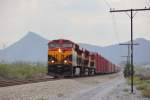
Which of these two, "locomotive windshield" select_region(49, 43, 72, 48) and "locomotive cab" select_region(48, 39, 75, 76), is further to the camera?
"locomotive windshield" select_region(49, 43, 72, 48)

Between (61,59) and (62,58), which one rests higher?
(62,58)

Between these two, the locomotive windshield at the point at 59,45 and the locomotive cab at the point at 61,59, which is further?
the locomotive windshield at the point at 59,45

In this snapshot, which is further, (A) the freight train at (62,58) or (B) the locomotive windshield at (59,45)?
(B) the locomotive windshield at (59,45)

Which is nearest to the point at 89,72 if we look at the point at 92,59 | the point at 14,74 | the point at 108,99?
the point at 92,59

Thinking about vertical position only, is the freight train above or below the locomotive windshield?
below

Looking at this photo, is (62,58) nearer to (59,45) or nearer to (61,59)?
(61,59)

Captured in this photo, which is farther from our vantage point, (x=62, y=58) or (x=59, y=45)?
(x=59, y=45)

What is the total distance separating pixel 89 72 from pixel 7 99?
145 feet

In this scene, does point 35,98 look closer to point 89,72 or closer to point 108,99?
point 108,99

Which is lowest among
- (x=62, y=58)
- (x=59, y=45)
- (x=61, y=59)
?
(x=61, y=59)

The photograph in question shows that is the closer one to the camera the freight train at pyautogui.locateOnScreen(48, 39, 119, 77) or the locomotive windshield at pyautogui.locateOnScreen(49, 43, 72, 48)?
the freight train at pyautogui.locateOnScreen(48, 39, 119, 77)

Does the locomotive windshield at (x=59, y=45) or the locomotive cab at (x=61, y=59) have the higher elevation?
the locomotive windshield at (x=59, y=45)

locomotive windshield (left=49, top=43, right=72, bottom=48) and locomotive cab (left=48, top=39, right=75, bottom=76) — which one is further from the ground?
locomotive windshield (left=49, top=43, right=72, bottom=48)

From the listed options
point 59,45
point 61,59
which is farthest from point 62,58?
point 59,45
